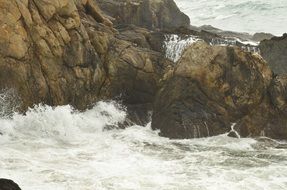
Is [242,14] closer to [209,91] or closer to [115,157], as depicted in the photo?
[209,91]

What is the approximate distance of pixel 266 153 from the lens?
11.3 metres

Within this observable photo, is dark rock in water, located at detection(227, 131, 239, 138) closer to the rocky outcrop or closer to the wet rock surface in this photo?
the wet rock surface

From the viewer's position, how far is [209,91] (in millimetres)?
12836

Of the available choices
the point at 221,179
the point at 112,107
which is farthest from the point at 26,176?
the point at 112,107

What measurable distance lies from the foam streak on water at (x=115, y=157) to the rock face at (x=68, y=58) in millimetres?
457

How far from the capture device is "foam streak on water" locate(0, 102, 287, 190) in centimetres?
915

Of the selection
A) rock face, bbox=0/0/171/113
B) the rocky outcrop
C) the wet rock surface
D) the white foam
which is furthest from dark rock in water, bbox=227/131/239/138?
the rocky outcrop

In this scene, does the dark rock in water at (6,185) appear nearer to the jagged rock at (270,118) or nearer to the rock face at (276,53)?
the jagged rock at (270,118)

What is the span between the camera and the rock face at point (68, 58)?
12.0 meters

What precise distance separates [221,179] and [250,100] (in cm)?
380

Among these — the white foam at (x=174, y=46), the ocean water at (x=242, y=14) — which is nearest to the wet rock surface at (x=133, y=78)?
the white foam at (x=174, y=46)

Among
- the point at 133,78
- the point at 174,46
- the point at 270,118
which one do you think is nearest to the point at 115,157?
the point at 133,78

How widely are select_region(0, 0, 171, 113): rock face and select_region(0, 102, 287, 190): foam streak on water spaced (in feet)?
1.50

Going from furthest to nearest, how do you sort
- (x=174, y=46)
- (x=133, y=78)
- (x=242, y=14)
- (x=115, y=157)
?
(x=242, y=14) → (x=174, y=46) → (x=133, y=78) → (x=115, y=157)
